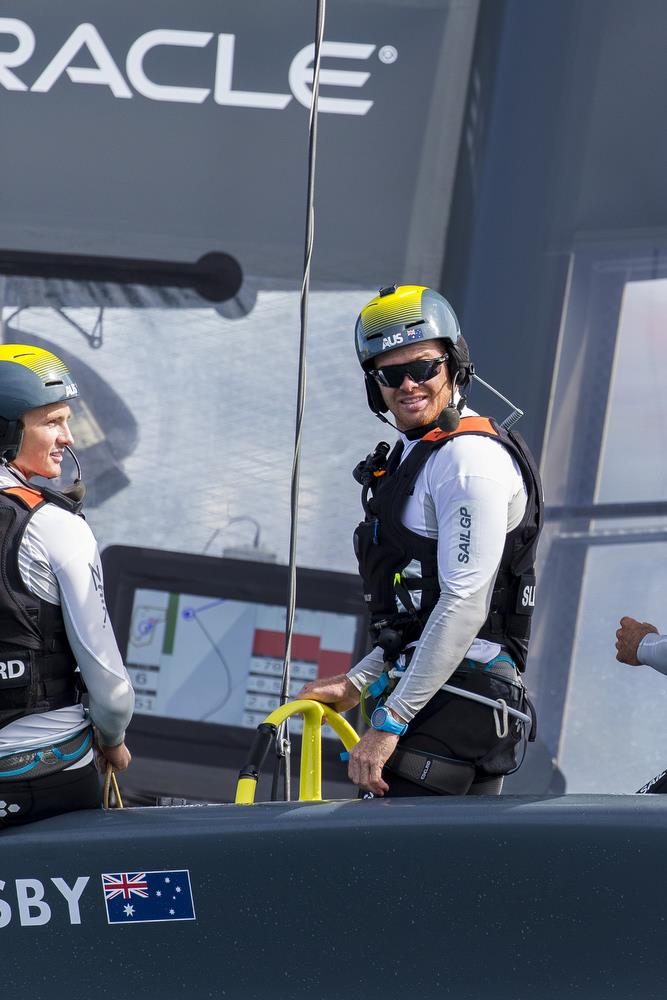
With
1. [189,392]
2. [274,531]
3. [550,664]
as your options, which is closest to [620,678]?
[550,664]

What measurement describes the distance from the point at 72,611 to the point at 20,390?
1.22ft

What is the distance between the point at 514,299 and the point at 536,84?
0.58 meters

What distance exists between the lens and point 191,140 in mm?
3617

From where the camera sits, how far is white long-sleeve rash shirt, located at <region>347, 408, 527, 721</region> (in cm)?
195

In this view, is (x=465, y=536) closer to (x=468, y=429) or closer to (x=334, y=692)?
(x=468, y=429)

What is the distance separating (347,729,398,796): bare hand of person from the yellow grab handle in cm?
9

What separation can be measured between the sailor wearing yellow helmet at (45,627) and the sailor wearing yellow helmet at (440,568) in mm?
439

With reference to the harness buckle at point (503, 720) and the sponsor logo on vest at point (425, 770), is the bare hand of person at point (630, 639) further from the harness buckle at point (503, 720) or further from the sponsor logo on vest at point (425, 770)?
the sponsor logo on vest at point (425, 770)

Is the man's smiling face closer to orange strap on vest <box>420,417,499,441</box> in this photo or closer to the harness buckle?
orange strap on vest <box>420,417,499,441</box>

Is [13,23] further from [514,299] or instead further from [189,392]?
[514,299]

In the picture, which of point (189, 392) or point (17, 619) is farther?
point (189, 392)

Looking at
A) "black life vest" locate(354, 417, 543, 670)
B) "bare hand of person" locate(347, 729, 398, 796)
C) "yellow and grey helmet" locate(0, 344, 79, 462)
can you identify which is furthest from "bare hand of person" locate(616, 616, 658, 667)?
"yellow and grey helmet" locate(0, 344, 79, 462)

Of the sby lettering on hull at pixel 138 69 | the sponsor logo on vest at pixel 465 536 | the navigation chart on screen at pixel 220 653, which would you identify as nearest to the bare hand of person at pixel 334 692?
the sponsor logo on vest at pixel 465 536

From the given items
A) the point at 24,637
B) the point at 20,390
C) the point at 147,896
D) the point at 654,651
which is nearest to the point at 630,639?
the point at 654,651
